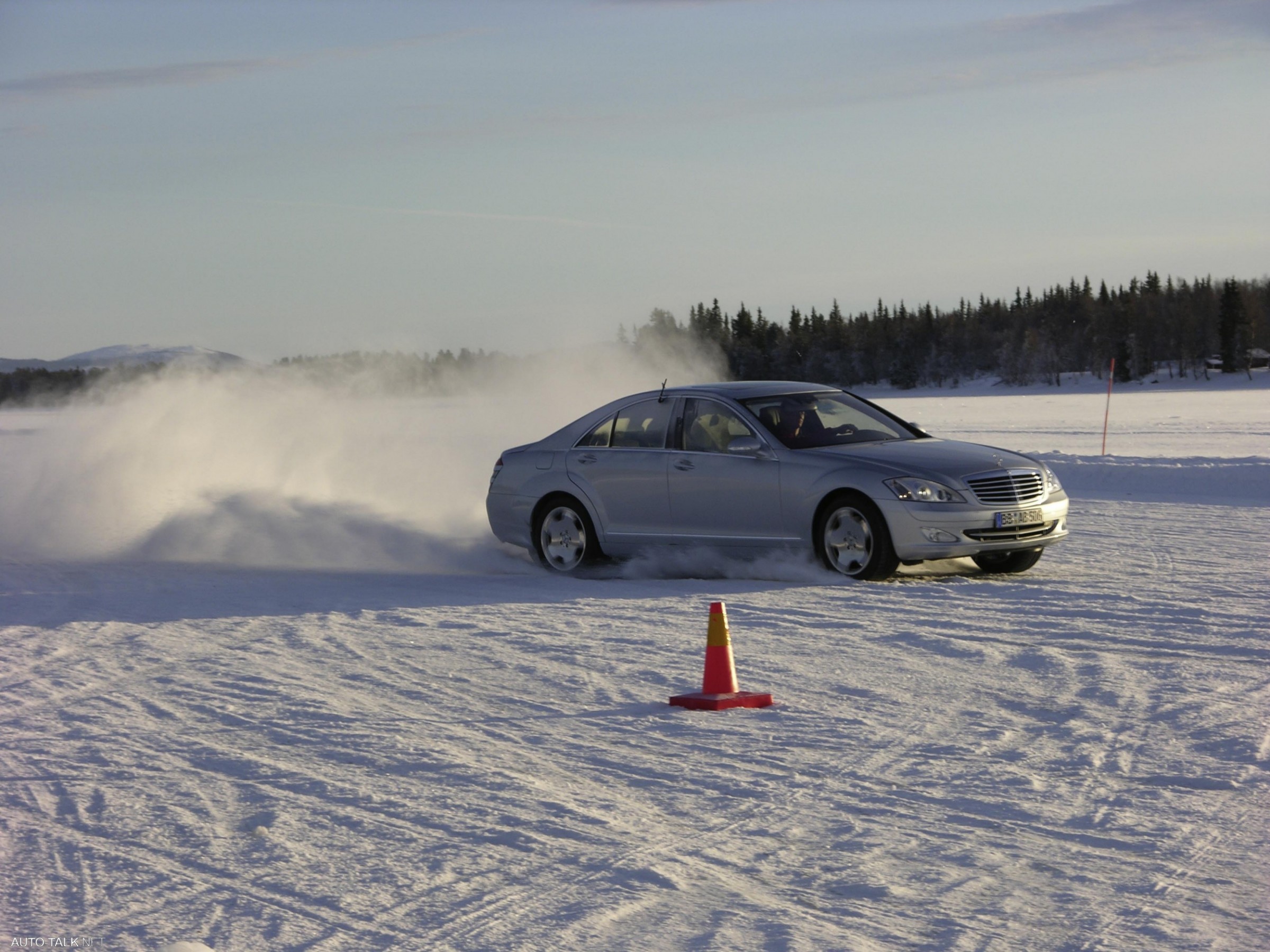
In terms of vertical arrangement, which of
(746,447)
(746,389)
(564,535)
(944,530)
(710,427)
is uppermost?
(746,389)

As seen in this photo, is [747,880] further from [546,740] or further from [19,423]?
[19,423]

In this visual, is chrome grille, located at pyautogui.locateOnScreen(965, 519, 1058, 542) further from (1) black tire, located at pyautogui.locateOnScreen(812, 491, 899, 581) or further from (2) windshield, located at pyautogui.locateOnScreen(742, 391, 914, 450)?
(2) windshield, located at pyautogui.locateOnScreen(742, 391, 914, 450)

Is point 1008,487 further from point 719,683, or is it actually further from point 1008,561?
point 719,683

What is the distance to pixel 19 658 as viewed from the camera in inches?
344

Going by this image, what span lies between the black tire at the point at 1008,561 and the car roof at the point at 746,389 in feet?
6.36

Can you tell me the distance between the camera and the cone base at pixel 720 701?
22.0 ft

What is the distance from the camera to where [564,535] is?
12195 mm

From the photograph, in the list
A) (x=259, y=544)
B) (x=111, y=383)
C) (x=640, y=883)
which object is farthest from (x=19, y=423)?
(x=640, y=883)

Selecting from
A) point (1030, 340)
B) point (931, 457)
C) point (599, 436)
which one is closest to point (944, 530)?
point (931, 457)

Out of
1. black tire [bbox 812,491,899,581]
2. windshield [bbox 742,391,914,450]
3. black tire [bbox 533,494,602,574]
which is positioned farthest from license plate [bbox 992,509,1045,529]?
black tire [bbox 533,494,602,574]

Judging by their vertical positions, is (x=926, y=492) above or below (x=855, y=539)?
above

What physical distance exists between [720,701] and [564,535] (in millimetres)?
5633

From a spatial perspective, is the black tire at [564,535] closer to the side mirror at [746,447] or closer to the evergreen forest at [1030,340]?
the side mirror at [746,447]

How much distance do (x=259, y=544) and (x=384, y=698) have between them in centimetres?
767
